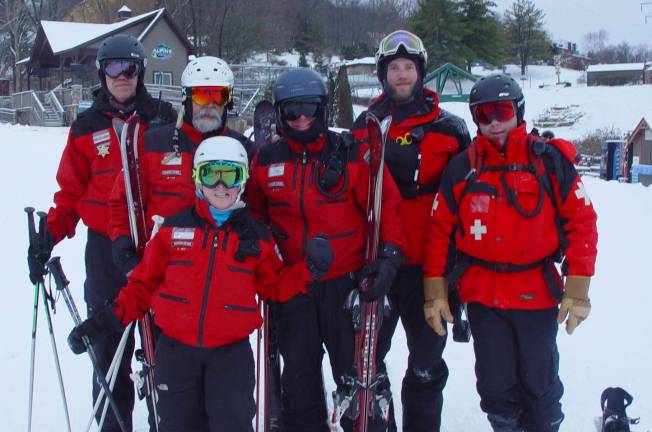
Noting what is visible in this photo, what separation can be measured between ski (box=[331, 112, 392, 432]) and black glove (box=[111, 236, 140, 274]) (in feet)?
3.70

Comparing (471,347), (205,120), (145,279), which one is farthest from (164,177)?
(471,347)

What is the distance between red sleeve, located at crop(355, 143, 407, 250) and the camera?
317cm

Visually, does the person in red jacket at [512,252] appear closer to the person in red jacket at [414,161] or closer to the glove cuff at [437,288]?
the glove cuff at [437,288]

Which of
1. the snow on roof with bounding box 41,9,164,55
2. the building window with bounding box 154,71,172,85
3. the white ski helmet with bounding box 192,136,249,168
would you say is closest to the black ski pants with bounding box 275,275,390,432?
the white ski helmet with bounding box 192,136,249,168

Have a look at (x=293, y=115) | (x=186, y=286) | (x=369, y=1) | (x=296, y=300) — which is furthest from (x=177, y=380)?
(x=369, y=1)

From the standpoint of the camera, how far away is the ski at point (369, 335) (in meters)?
3.12

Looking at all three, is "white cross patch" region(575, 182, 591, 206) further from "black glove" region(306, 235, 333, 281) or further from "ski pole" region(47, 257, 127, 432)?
"ski pole" region(47, 257, 127, 432)

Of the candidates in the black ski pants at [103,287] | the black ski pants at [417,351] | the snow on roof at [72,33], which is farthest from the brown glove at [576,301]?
the snow on roof at [72,33]

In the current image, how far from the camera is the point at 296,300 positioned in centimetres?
320

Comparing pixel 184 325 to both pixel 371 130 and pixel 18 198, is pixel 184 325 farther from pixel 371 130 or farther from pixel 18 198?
pixel 18 198

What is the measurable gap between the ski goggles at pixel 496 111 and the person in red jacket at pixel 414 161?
0.96ft

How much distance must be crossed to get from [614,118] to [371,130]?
38658mm

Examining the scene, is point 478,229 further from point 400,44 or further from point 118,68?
point 118,68

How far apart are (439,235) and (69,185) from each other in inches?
83.3
